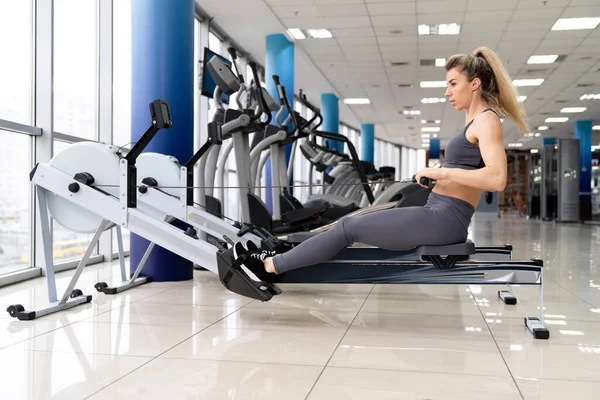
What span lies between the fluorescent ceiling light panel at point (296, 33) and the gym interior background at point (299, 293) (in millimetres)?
63

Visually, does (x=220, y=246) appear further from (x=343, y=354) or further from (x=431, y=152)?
(x=431, y=152)

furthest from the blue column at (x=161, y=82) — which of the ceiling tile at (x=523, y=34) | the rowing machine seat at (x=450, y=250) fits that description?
the ceiling tile at (x=523, y=34)

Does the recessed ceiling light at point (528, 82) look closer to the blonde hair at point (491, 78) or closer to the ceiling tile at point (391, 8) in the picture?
the ceiling tile at point (391, 8)

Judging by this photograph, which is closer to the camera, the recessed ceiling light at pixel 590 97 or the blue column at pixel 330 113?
the recessed ceiling light at pixel 590 97

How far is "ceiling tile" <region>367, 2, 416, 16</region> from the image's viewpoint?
7.73 metres

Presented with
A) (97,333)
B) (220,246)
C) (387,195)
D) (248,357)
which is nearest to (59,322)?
(97,333)

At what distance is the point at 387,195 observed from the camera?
5648 mm

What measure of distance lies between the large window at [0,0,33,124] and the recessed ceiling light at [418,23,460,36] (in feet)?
19.5

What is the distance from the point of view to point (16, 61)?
4.59m

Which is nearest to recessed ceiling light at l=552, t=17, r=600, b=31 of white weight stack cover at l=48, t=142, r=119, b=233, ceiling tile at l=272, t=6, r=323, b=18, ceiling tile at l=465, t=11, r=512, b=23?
ceiling tile at l=465, t=11, r=512, b=23

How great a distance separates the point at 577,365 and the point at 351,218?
1.10m

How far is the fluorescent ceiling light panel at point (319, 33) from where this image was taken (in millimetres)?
9335

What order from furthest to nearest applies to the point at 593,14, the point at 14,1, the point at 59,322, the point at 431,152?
the point at 431,152
the point at 593,14
the point at 14,1
the point at 59,322

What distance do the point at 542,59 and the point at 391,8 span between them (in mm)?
4304
